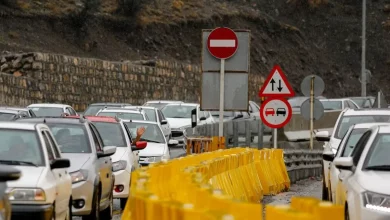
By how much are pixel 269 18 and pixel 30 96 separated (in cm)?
3037

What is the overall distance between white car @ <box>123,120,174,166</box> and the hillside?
28114mm

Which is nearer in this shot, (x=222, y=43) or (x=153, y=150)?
(x=153, y=150)

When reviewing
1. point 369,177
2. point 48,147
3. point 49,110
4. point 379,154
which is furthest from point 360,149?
Result: point 49,110

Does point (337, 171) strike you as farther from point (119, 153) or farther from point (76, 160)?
point (119, 153)

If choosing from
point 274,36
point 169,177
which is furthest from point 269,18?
point 169,177

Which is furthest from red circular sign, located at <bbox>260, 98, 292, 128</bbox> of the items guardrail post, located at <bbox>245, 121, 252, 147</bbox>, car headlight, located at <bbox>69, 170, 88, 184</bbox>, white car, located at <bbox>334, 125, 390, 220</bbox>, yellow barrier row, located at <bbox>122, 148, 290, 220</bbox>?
white car, located at <bbox>334, 125, 390, 220</bbox>

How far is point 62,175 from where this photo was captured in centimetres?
1443

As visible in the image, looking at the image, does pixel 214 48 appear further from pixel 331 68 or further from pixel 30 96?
pixel 331 68

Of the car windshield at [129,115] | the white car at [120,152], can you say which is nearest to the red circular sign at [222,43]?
the white car at [120,152]

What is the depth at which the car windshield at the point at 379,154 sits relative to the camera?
13.6 m

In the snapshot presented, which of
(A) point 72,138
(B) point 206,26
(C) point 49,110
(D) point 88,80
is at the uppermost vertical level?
(B) point 206,26

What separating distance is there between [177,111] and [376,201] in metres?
32.4

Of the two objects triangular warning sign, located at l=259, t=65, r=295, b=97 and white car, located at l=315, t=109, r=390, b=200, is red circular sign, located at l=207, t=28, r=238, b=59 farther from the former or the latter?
white car, located at l=315, t=109, r=390, b=200

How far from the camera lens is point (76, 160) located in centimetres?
1697
